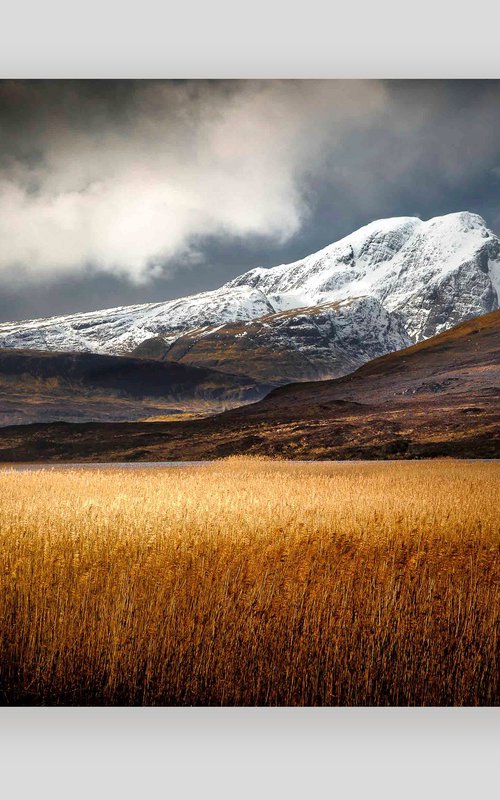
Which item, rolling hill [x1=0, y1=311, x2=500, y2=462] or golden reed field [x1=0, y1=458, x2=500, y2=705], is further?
rolling hill [x1=0, y1=311, x2=500, y2=462]

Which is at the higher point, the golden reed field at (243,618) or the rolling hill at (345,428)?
the rolling hill at (345,428)

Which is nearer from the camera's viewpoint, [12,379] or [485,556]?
[485,556]

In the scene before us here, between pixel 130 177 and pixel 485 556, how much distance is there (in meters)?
10.7

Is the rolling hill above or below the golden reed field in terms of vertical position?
above

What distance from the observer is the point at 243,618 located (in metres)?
6.79

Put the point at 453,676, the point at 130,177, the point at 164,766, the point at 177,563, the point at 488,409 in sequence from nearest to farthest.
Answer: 1. the point at 164,766
2. the point at 453,676
3. the point at 177,563
4. the point at 130,177
5. the point at 488,409

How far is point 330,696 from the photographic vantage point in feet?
21.9

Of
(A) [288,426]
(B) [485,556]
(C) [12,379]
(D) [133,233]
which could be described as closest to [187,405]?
(C) [12,379]

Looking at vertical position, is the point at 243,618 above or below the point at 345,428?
below

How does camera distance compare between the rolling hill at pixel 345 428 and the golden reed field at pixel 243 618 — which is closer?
the golden reed field at pixel 243 618

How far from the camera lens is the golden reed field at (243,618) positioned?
21.7 ft

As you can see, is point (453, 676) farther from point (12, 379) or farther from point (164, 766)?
point (12, 379)

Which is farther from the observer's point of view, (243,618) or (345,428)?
(345,428)

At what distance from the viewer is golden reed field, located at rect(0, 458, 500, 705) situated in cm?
661
